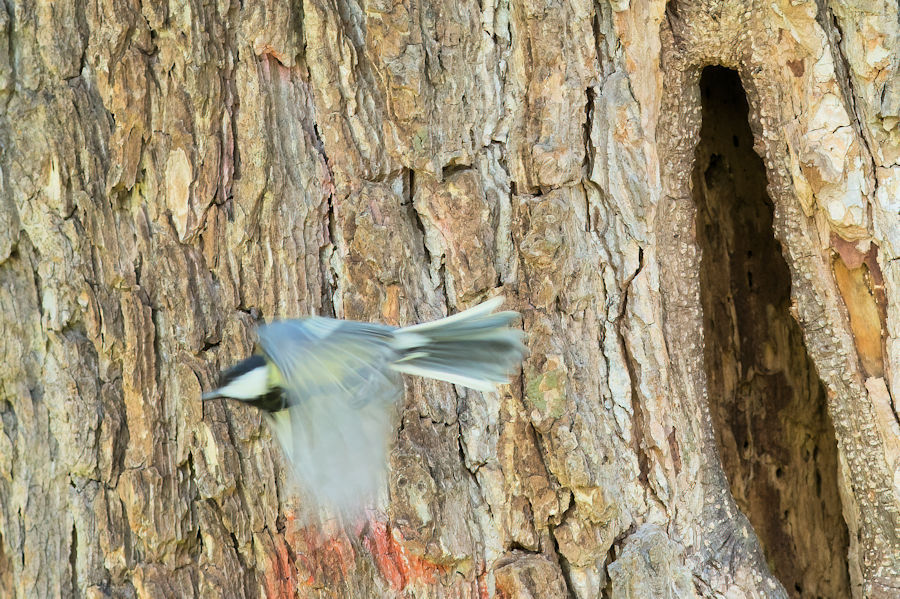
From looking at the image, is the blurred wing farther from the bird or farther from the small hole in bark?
Answer: the small hole in bark

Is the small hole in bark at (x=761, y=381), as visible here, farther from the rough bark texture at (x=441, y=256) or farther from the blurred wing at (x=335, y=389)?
the blurred wing at (x=335, y=389)

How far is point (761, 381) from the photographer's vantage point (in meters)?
2.40

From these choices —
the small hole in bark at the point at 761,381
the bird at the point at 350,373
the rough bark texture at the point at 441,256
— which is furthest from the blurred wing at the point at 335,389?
the small hole in bark at the point at 761,381

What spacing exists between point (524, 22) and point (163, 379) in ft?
3.67

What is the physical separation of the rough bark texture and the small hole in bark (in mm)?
356

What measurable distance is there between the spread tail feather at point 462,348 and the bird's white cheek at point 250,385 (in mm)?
243

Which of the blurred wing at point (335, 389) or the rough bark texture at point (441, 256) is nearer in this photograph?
the blurred wing at point (335, 389)

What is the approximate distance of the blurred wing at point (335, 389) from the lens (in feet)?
5.23

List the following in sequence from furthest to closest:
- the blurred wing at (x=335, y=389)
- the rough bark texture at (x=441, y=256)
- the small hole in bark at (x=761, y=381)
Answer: the small hole in bark at (x=761, y=381) < the rough bark texture at (x=441, y=256) < the blurred wing at (x=335, y=389)

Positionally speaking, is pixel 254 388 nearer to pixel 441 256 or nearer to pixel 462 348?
pixel 462 348

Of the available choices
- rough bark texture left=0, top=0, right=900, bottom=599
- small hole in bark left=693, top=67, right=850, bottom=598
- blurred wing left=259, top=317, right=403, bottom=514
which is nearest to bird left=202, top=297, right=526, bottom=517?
blurred wing left=259, top=317, right=403, bottom=514

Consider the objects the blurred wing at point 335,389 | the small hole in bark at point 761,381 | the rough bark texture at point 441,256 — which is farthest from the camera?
the small hole in bark at point 761,381

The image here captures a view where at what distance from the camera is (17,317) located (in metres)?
2.05

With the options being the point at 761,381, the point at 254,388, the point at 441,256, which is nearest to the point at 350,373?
the point at 254,388
